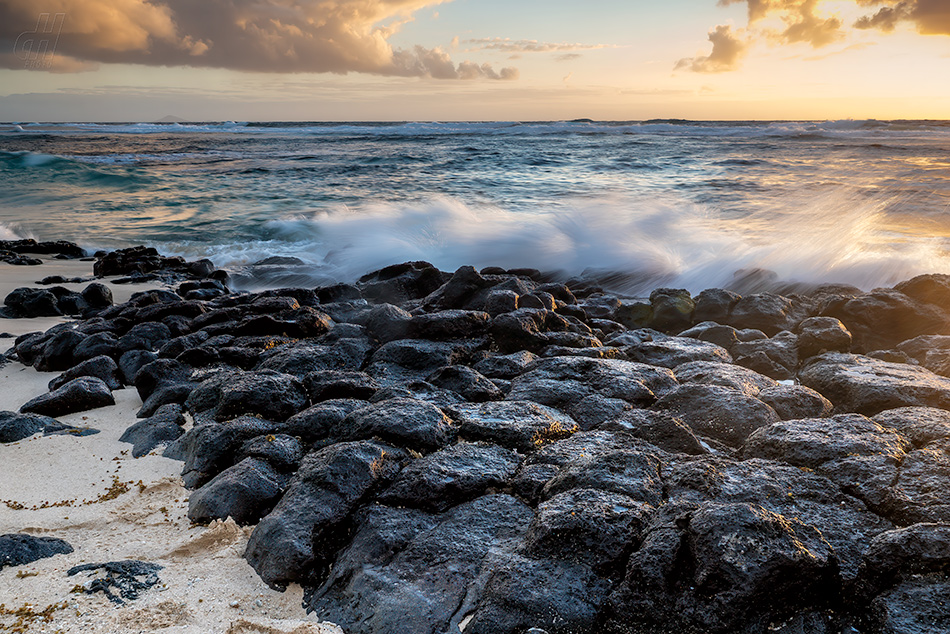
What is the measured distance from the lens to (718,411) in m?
3.36

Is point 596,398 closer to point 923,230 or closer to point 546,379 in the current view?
point 546,379

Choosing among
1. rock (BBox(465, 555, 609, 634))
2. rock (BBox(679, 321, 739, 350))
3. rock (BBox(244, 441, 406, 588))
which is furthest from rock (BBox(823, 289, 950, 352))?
rock (BBox(244, 441, 406, 588))

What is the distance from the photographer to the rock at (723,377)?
12.1ft

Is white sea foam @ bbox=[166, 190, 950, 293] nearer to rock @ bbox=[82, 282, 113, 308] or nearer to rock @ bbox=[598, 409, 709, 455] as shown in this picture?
rock @ bbox=[82, 282, 113, 308]

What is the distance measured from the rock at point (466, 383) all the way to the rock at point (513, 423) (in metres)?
0.26

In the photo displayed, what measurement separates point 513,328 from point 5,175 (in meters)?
23.9

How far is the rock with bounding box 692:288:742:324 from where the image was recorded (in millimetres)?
6203

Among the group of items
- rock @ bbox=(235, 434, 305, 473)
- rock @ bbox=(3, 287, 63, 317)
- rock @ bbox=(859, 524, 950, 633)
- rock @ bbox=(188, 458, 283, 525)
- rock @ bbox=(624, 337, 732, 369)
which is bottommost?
rock @ bbox=(3, 287, 63, 317)

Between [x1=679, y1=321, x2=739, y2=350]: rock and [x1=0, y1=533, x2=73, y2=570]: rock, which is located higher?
[x1=679, y1=321, x2=739, y2=350]: rock

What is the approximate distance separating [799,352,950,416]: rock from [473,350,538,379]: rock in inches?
73.3

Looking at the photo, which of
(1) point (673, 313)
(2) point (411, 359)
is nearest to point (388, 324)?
(2) point (411, 359)

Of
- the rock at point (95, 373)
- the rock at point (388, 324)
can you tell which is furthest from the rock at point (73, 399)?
the rock at point (388, 324)

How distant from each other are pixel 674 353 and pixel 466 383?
1.66m

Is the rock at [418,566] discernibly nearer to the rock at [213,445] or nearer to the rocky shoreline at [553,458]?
the rocky shoreline at [553,458]
